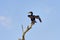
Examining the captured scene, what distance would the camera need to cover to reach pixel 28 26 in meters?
14.7

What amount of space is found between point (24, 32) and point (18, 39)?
1331mm

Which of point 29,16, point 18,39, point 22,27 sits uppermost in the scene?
point 29,16

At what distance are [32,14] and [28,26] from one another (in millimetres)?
1084

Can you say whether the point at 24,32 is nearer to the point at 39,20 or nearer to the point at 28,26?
the point at 28,26

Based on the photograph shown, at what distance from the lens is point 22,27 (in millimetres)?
15461

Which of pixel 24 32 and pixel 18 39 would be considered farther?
pixel 18 39

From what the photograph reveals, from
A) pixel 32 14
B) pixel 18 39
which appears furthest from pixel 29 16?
pixel 18 39

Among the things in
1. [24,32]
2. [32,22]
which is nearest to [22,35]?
[24,32]

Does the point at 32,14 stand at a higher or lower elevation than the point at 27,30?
higher

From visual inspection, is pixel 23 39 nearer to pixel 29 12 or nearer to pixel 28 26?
pixel 28 26

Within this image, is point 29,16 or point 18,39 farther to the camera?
point 18,39

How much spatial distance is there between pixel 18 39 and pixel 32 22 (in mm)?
2118

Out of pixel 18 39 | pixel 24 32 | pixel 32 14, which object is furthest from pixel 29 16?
pixel 18 39

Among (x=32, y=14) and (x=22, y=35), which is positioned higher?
(x=32, y=14)
